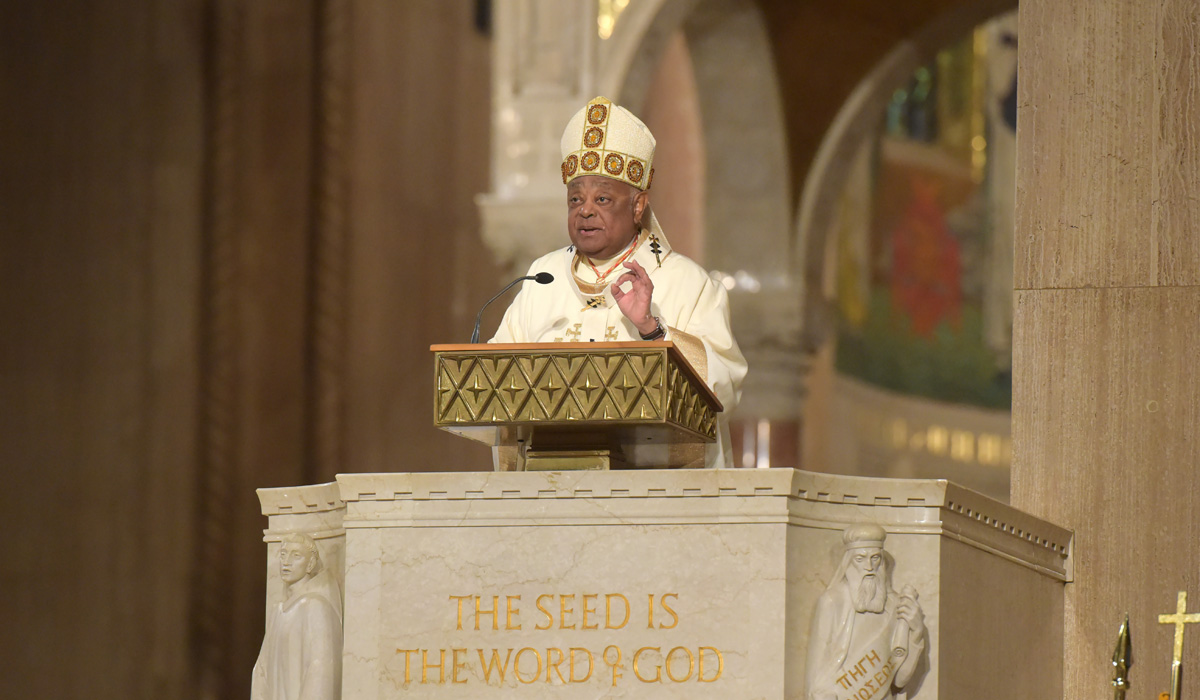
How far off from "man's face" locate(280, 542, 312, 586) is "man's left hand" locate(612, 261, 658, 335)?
969mm

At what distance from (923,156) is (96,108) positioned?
7973mm

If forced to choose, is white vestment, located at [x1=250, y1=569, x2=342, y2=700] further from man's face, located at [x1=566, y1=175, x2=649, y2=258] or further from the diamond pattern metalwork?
man's face, located at [x1=566, y1=175, x2=649, y2=258]

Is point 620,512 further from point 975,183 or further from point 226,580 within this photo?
point 975,183

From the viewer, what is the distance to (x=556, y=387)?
4.91 metres

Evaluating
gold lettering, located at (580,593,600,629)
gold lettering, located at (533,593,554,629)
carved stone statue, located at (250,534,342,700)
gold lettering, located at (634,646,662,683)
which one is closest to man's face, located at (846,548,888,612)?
gold lettering, located at (634,646,662,683)

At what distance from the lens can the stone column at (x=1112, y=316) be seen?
18.9 feet

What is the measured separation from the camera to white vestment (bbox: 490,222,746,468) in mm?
5656

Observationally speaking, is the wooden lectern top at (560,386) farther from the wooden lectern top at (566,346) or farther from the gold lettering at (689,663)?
the gold lettering at (689,663)

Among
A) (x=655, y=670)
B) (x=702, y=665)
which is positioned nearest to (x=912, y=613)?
(x=702, y=665)

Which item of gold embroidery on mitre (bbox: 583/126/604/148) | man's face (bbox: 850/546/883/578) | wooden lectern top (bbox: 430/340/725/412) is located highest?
gold embroidery on mitre (bbox: 583/126/604/148)

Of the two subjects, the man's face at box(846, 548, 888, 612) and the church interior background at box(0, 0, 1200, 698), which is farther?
the church interior background at box(0, 0, 1200, 698)

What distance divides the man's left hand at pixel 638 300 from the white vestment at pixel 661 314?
34 cm

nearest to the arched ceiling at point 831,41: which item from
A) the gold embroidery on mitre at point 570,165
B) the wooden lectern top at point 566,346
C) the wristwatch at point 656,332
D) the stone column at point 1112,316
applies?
the stone column at point 1112,316

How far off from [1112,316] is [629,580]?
1765 mm
